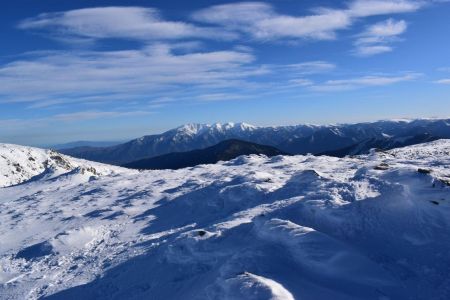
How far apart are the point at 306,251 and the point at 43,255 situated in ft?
50.7

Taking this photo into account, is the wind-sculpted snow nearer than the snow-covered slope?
Yes

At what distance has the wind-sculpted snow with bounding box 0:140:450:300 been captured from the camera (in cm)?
1425

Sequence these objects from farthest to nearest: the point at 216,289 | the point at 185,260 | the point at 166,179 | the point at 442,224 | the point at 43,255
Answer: the point at 166,179 → the point at 43,255 → the point at 185,260 → the point at 442,224 → the point at 216,289

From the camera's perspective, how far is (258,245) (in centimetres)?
1673

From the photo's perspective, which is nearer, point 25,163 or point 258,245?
point 258,245

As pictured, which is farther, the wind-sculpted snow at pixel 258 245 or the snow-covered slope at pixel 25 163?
the snow-covered slope at pixel 25 163

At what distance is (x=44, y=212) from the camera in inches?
1357

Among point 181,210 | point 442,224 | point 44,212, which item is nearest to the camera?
point 442,224

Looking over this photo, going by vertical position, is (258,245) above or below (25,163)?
above

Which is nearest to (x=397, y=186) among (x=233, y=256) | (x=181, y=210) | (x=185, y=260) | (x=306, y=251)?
(x=306, y=251)

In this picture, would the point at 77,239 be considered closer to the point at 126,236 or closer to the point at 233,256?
the point at 126,236

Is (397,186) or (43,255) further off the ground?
(397,186)

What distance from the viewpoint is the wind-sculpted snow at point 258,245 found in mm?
14250

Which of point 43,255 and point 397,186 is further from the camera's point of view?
point 43,255
